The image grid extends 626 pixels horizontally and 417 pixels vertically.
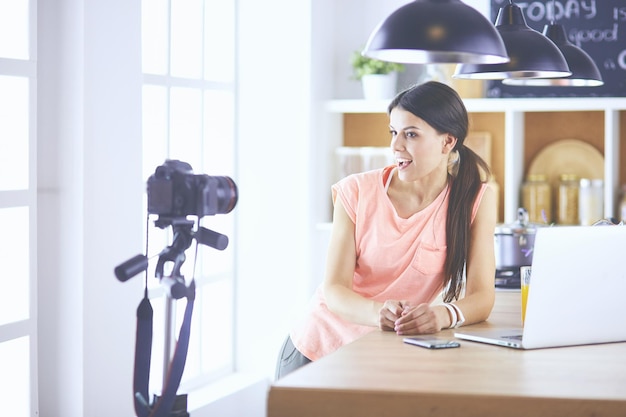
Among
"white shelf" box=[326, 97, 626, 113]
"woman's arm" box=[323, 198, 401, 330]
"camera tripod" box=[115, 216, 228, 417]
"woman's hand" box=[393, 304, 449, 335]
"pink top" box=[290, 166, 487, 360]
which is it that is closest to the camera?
"camera tripod" box=[115, 216, 228, 417]

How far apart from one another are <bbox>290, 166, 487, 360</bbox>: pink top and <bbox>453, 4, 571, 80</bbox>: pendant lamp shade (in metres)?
0.34

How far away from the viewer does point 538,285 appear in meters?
2.01

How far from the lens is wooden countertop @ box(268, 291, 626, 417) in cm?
162

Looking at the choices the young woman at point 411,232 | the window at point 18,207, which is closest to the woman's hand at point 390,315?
the young woman at point 411,232

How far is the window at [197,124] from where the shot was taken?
11.6ft

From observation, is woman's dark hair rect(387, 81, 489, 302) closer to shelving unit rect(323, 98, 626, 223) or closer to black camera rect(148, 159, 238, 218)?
black camera rect(148, 159, 238, 218)

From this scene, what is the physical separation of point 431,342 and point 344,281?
0.53m

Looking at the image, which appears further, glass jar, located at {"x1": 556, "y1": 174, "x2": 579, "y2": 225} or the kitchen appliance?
glass jar, located at {"x1": 556, "y1": 174, "x2": 579, "y2": 225}

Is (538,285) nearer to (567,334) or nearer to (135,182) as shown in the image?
(567,334)

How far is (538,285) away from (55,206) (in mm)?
1563

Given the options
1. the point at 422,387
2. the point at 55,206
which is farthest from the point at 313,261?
the point at 422,387

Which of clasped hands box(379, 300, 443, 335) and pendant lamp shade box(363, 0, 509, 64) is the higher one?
pendant lamp shade box(363, 0, 509, 64)

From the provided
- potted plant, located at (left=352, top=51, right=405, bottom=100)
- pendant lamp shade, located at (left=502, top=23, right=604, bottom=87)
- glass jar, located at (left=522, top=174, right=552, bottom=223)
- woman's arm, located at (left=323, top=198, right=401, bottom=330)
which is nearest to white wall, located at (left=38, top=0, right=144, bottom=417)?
woman's arm, located at (left=323, top=198, right=401, bottom=330)

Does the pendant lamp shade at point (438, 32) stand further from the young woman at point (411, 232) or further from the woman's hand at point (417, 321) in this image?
the woman's hand at point (417, 321)
